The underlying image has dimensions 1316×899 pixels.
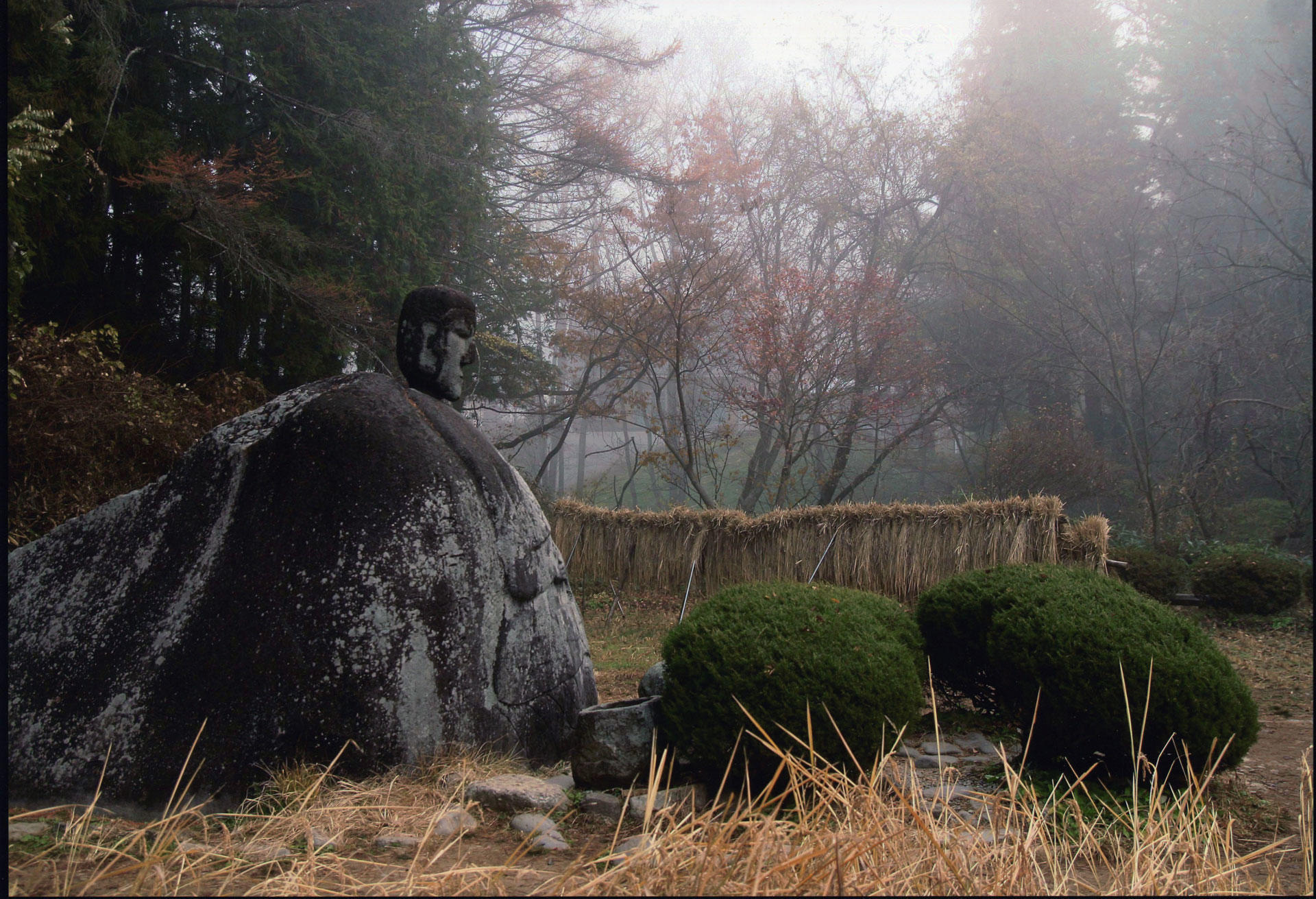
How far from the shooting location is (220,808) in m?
2.89

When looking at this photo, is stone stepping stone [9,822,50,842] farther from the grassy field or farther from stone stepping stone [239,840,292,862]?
stone stepping stone [239,840,292,862]

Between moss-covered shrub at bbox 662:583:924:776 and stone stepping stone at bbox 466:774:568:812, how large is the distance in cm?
66

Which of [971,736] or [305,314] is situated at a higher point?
[305,314]

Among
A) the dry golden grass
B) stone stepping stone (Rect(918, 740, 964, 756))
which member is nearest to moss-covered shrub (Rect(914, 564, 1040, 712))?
stone stepping stone (Rect(918, 740, 964, 756))

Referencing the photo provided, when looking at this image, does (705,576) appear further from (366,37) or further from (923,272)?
(923,272)

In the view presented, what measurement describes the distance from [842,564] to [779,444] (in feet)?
20.2

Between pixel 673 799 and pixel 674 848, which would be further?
pixel 673 799

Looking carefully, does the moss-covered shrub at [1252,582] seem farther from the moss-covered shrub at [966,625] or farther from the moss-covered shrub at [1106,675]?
the moss-covered shrub at [1106,675]

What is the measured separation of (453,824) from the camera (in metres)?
2.57

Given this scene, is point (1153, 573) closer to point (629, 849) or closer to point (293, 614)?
point (629, 849)

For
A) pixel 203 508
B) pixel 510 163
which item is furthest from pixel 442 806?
pixel 510 163

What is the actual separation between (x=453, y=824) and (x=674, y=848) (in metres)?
0.98

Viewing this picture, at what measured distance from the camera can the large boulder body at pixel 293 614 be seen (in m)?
2.95

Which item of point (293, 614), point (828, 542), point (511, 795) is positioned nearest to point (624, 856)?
point (511, 795)
